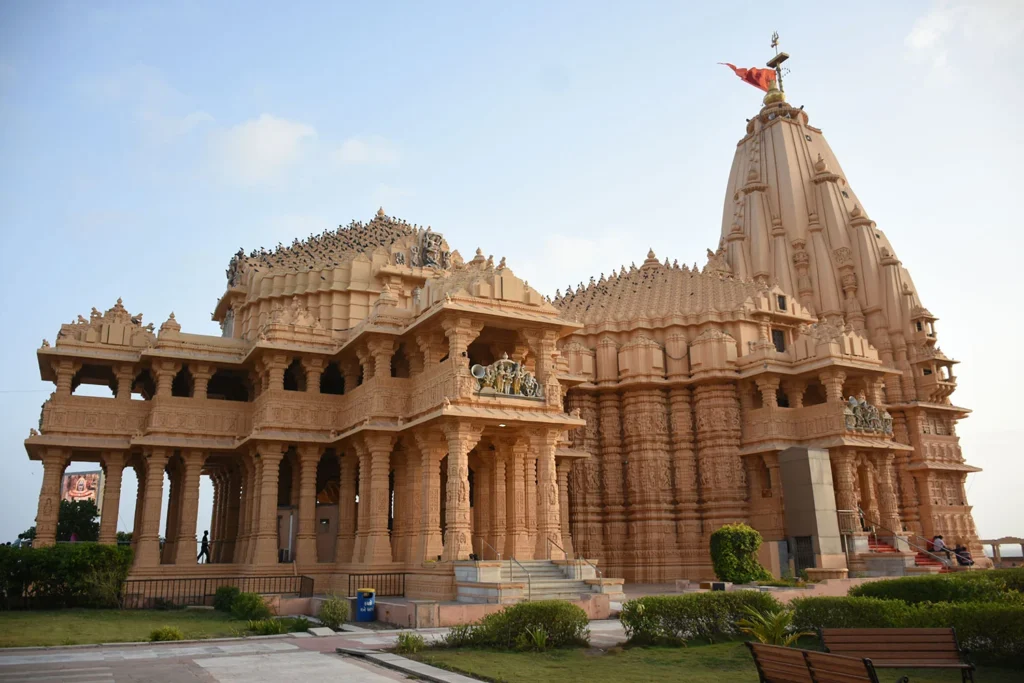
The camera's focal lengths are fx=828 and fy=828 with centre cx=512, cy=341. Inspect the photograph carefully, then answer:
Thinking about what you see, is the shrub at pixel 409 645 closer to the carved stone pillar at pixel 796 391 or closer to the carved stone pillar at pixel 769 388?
the carved stone pillar at pixel 769 388

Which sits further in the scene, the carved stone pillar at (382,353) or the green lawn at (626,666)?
the carved stone pillar at (382,353)

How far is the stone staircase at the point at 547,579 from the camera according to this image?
68.8 feet

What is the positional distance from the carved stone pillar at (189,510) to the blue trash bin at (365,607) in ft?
33.6

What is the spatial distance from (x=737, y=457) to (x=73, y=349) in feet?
84.1

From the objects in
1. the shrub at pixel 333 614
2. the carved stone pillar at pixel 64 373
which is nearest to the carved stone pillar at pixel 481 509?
the shrub at pixel 333 614

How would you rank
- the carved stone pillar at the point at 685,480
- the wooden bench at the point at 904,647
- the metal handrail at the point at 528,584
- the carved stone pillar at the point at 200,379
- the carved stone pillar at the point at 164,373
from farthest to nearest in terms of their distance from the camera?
the carved stone pillar at the point at 685,480 < the carved stone pillar at the point at 200,379 < the carved stone pillar at the point at 164,373 < the metal handrail at the point at 528,584 < the wooden bench at the point at 904,647

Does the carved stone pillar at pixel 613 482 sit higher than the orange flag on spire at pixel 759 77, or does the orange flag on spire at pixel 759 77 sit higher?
the orange flag on spire at pixel 759 77

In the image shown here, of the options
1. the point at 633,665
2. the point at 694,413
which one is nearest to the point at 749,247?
the point at 694,413

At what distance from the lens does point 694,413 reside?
36.1 metres

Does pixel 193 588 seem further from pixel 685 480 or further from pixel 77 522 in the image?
pixel 77 522

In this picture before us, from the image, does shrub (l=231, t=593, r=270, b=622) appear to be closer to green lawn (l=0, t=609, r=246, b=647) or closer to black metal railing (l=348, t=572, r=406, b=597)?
green lawn (l=0, t=609, r=246, b=647)

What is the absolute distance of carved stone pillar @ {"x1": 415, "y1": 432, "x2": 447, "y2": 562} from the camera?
78.3ft

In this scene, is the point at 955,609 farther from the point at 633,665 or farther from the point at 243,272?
the point at 243,272

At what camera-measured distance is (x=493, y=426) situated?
24.5 metres
